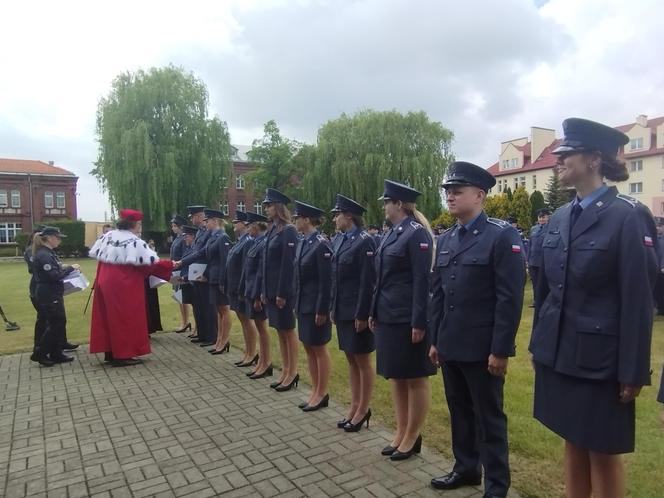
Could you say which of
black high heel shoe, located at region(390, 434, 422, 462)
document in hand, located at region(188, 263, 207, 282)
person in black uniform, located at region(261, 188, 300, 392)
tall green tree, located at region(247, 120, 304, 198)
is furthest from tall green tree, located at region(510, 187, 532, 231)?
black high heel shoe, located at region(390, 434, 422, 462)

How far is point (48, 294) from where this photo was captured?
7.43 metres

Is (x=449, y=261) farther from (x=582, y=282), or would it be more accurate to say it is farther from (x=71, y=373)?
(x=71, y=373)

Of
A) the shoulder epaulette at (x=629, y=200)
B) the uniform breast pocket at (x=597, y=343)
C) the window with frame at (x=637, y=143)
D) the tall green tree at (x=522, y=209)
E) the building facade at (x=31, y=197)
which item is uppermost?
the window with frame at (x=637, y=143)

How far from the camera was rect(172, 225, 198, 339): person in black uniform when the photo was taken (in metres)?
8.70

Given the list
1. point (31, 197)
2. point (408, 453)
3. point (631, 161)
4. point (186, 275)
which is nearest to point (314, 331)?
point (408, 453)

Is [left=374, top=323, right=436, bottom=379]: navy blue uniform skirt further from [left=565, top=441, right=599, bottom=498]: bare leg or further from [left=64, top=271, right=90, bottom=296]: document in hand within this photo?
[left=64, top=271, right=90, bottom=296]: document in hand

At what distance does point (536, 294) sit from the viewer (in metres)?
3.04

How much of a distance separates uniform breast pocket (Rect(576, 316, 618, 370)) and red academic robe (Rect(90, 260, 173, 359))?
21.4 feet

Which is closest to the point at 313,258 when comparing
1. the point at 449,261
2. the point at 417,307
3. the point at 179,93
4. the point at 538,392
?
the point at 417,307

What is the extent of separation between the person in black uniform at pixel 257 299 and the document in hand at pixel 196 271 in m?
1.61

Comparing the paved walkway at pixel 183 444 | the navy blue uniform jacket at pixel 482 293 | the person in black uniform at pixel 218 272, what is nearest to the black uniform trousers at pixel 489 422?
the navy blue uniform jacket at pixel 482 293

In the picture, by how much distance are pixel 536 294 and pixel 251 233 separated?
483 centimetres

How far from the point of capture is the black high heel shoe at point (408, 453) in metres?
4.09

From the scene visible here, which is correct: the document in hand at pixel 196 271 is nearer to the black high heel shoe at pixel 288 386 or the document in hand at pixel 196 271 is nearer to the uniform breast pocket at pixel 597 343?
the black high heel shoe at pixel 288 386
